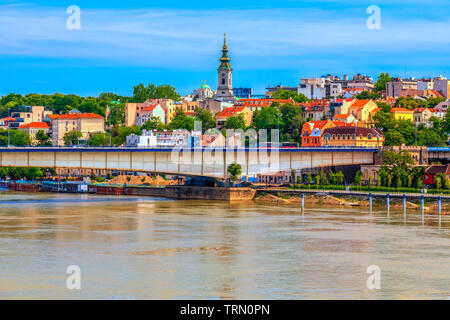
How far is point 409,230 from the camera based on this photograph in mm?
56969

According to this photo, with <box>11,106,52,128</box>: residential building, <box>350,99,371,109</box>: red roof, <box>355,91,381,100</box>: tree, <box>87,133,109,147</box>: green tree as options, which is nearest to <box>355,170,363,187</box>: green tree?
<box>350,99,371,109</box>: red roof

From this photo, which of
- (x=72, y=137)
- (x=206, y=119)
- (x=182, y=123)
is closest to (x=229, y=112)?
(x=206, y=119)

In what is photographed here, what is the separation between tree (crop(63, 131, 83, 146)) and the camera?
538ft

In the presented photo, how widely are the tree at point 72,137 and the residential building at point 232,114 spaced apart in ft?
85.2

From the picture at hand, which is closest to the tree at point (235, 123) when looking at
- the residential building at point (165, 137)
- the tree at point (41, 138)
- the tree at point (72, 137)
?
the residential building at point (165, 137)

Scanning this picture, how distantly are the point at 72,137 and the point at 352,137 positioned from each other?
64.4 m

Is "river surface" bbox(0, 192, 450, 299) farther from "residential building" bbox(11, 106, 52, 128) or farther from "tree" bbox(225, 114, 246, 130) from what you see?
"residential building" bbox(11, 106, 52, 128)

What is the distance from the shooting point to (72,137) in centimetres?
16575

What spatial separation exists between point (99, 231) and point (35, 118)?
139 metres

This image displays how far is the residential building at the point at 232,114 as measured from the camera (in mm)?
163375

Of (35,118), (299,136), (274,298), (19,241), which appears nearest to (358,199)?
(19,241)

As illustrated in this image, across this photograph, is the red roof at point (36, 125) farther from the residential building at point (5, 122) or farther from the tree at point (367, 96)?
the tree at point (367, 96)

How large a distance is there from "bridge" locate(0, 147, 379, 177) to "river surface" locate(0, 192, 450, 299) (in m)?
14.7
